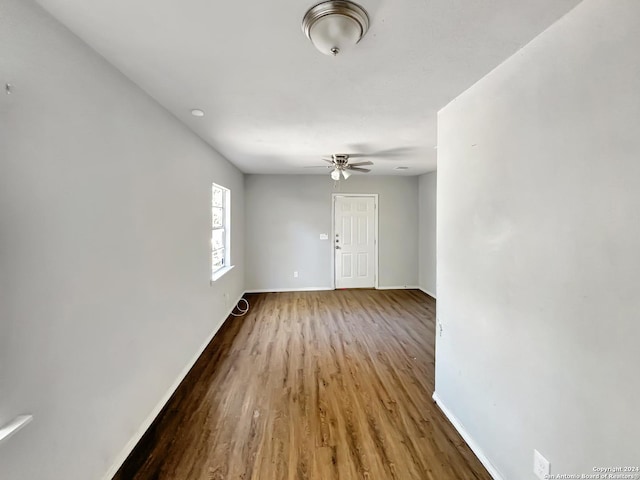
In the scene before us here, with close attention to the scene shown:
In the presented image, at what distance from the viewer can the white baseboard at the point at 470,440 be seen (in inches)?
60.3

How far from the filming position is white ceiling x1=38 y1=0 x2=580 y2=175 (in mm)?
1105

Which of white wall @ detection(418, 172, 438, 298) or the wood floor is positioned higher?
white wall @ detection(418, 172, 438, 298)

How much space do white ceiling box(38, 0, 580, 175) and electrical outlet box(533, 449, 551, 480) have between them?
1.97 m

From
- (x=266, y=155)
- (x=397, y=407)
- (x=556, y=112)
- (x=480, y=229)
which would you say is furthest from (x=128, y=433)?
(x=266, y=155)

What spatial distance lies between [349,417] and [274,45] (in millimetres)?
2451

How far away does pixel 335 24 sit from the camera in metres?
1.12

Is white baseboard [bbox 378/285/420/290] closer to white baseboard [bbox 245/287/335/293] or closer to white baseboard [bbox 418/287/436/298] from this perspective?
white baseboard [bbox 418/287/436/298]

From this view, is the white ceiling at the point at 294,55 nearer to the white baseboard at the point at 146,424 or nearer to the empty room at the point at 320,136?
the empty room at the point at 320,136

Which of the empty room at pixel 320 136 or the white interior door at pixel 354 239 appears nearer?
the empty room at pixel 320 136

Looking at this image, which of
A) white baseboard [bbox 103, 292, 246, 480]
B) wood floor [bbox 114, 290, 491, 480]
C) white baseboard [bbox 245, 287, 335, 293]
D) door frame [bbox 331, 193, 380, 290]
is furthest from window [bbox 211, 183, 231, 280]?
door frame [bbox 331, 193, 380, 290]

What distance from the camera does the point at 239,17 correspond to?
1.15 metres

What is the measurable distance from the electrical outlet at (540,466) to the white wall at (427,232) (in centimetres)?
407

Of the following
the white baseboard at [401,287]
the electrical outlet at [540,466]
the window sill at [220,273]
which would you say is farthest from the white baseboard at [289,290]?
the electrical outlet at [540,466]

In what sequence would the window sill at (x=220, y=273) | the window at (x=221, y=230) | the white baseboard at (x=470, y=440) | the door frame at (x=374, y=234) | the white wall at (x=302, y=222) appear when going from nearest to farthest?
the white baseboard at (x=470, y=440), the window sill at (x=220, y=273), the window at (x=221, y=230), the white wall at (x=302, y=222), the door frame at (x=374, y=234)
